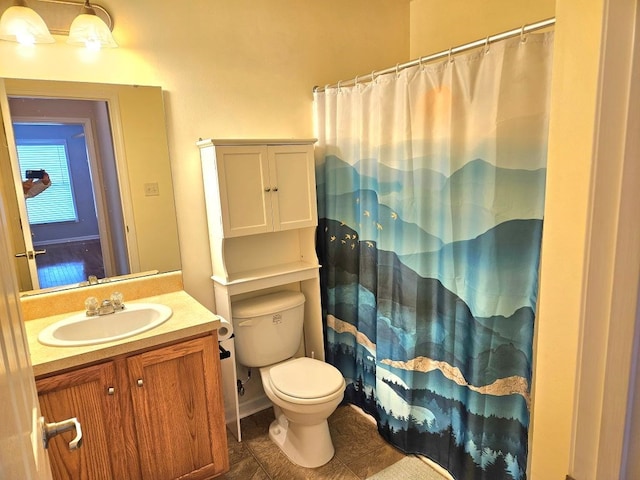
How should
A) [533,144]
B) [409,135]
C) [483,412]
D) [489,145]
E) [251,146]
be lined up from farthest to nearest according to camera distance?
1. [251,146]
2. [409,135]
3. [483,412]
4. [489,145]
5. [533,144]

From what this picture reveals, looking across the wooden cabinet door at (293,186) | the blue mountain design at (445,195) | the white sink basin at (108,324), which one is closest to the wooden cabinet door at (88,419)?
the white sink basin at (108,324)

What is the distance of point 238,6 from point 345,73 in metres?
0.74

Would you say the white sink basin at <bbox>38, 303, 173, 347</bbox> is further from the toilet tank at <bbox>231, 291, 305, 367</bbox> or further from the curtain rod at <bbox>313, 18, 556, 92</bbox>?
the curtain rod at <bbox>313, 18, 556, 92</bbox>

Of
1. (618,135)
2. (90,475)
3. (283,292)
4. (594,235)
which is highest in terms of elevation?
(618,135)

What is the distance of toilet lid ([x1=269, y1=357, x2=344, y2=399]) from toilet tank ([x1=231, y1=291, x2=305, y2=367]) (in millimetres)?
113

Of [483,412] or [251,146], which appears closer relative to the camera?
[483,412]

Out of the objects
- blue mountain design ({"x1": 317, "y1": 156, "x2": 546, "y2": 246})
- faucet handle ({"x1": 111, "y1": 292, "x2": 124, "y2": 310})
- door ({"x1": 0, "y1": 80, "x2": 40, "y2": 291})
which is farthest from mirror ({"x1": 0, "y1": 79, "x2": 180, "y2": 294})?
blue mountain design ({"x1": 317, "y1": 156, "x2": 546, "y2": 246})

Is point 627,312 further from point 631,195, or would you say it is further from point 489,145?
point 489,145

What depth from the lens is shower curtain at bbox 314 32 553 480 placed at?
158 cm

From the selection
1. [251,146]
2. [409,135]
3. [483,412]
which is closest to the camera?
[483,412]

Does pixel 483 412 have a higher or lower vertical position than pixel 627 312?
Answer: lower

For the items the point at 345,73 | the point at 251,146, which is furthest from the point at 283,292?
the point at 345,73

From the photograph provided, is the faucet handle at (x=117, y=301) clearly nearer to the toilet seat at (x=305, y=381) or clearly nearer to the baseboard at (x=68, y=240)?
the baseboard at (x=68, y=240)

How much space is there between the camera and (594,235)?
0.62 m
